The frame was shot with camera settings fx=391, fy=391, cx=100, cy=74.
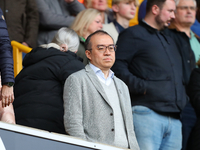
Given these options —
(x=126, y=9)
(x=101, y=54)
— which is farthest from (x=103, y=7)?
(x=101, y=54)

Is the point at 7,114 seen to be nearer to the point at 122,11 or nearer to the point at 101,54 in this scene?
the point at 101,54

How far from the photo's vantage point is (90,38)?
10.4 feet

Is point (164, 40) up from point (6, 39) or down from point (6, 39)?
down

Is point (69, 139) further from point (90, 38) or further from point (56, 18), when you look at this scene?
point (56, 18)

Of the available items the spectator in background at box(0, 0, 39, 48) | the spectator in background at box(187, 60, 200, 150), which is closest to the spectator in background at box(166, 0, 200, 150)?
the spectator in background at box(187, 60, 200, 150)

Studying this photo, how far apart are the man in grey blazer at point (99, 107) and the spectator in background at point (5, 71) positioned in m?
0.40

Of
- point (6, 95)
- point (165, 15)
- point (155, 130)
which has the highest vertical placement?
point (165, 15)

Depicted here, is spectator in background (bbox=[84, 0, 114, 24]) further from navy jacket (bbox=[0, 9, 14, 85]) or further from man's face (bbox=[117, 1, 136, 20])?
navy jacket (bbox=[0, 9, 14, 85])

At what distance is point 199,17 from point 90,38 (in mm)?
2872

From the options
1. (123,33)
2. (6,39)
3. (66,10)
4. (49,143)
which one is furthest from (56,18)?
(49,143)

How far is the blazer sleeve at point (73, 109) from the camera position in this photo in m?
2.72

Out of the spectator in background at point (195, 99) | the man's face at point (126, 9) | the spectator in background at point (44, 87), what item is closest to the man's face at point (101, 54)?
the spectator in background at point (44, 87)

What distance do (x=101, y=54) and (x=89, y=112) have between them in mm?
498

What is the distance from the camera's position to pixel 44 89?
3.19 m
